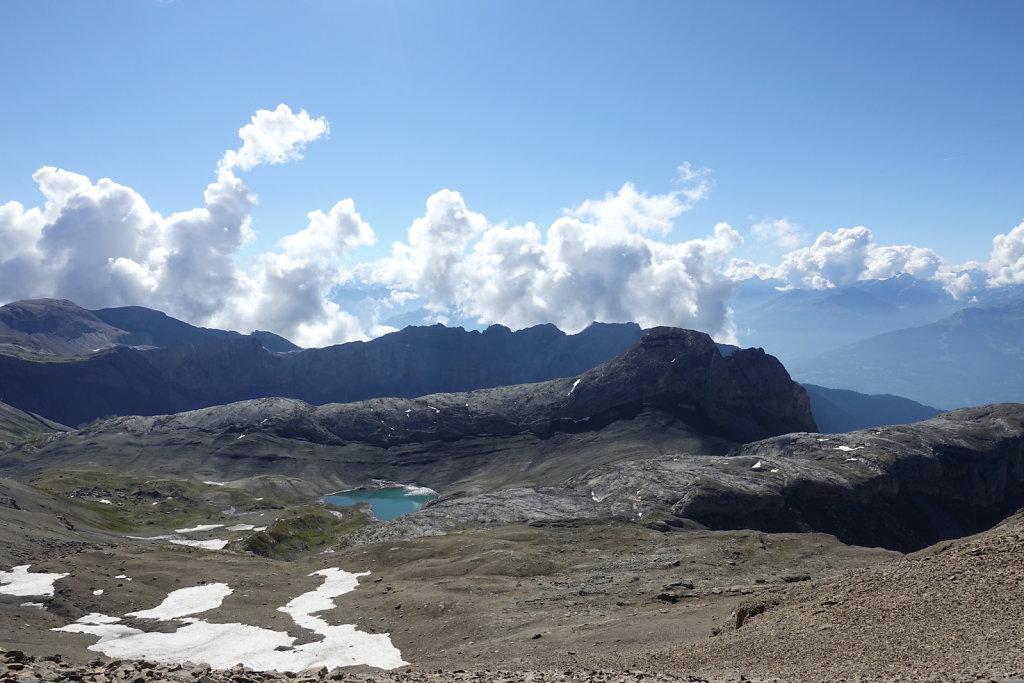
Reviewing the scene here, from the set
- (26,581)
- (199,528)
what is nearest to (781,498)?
(199,528)

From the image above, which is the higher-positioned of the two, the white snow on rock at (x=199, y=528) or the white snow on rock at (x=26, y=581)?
the white snow on rock at (x=26, y=581)

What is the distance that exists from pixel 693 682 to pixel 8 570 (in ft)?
254

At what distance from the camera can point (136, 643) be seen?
200ft

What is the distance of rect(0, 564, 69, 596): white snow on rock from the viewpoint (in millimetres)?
69375

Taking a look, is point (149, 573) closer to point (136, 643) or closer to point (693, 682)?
point (136, 643)

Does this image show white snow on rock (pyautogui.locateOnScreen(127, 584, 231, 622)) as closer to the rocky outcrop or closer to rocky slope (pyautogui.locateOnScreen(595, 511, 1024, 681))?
rocky slope (pyautogui.locateOnScreen(595, 511, 1024, 681))

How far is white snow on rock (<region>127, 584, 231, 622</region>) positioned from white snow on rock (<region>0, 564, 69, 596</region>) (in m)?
9.42

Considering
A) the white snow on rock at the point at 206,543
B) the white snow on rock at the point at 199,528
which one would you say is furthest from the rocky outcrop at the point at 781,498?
the white snow on rock at the point at 199,528

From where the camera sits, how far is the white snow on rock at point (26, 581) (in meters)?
69.4

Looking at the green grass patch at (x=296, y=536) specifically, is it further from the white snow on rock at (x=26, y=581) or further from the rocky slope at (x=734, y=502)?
the white snow on rock at (x=26, y=581)

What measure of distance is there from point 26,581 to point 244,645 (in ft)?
95.0

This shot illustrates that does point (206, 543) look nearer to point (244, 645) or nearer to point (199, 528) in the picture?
point (199, 528)

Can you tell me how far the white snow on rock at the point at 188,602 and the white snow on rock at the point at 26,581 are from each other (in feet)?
30.9

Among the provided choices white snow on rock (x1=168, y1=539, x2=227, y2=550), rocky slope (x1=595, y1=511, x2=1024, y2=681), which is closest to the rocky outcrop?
white snow on rock (x1=168, y1=539, x2=227, y2=550)
